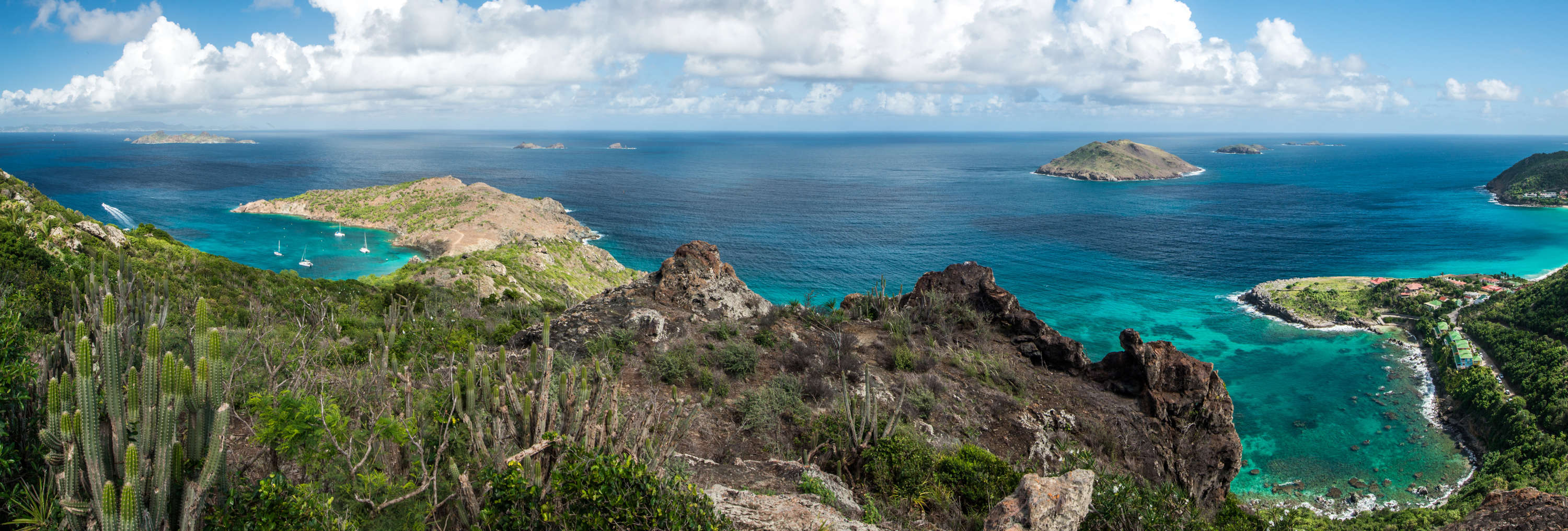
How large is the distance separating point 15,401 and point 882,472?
13099 mm

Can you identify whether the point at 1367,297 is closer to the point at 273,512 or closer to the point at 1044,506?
the point at 1044,506

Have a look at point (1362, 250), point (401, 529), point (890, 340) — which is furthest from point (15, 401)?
point (1362, 250)

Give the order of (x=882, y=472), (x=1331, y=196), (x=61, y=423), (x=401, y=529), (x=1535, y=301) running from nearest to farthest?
(x=61, y=423)
(x=401, y=529)
(x=882, y=472)
(x=1535, y=301)
(x=1331, y=196)

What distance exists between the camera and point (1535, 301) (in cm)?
6019

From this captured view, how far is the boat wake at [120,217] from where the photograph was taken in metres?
98.9

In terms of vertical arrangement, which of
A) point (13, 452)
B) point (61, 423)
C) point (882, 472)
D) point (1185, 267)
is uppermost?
point (61, 423)

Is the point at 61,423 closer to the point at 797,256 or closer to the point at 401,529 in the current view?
the point at 401,529

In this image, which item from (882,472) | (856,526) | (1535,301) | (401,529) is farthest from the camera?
(1535,301)

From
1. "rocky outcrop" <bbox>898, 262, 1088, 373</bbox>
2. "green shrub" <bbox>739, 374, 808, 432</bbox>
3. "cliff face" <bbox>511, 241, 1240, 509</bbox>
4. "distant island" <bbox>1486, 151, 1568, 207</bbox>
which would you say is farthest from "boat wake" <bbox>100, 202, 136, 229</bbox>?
"distant island" <bbox>1486, 151, 1568, 207</bbox>

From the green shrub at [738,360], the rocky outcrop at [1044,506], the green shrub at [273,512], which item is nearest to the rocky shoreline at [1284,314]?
the green shrub at [738,360]

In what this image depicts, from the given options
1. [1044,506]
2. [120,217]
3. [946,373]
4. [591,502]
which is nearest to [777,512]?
[591,502]

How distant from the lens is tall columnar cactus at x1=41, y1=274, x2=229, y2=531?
22.1ft

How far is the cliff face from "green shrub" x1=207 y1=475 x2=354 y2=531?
23.5 feet

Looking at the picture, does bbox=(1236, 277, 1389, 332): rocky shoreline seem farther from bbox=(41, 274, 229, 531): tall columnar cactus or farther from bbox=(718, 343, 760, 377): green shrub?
bbox=(41, 274, 229, 531): tall columnar cactus
